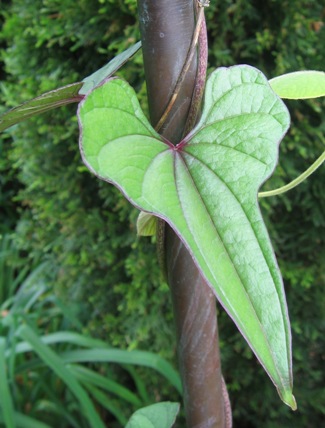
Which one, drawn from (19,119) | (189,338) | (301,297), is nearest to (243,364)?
(301,297)

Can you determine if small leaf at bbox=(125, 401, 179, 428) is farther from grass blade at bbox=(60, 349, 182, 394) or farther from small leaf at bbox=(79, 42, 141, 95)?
grass blade at bbox=(60, 349, 182, 394)

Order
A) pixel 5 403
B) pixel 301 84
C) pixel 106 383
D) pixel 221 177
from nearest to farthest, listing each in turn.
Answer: pixel 221 177
pixel 301 84
pixel 5 403
pixel 106 383

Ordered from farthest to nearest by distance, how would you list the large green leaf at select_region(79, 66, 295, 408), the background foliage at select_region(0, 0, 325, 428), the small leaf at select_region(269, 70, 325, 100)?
the background foliage at select_region(0, 0, 325, 428), the small leaf at select_region(269, 70, 325, 100), the large green leaf at select_region(79, 66, 295, 408)

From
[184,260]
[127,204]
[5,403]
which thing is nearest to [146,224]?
[184,260]

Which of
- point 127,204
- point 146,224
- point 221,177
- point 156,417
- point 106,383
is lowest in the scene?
point 106,383

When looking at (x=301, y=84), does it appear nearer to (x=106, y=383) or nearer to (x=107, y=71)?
(x=107, y=71)

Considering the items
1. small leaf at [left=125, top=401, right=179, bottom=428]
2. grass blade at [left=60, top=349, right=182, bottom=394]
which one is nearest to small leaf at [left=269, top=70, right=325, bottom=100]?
small leaf at [left=125, top=401, right=179, bottom=428]
